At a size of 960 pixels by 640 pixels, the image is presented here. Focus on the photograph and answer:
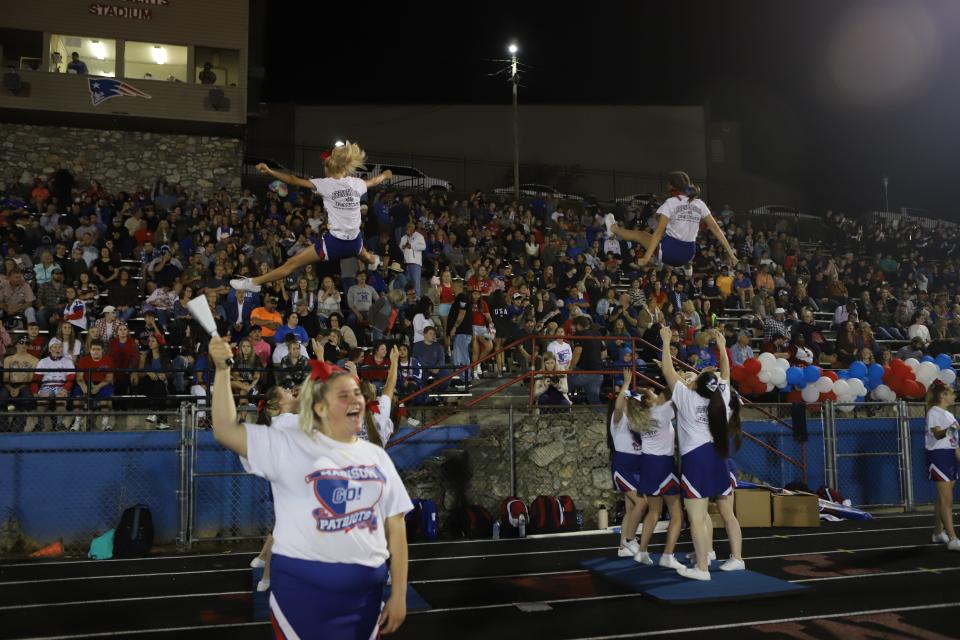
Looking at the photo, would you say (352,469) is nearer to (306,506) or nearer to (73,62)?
(306,506)

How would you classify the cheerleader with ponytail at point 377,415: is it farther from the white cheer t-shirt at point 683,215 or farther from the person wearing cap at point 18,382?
the person wearing cap at point 18,382

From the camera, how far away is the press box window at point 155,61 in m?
21.8

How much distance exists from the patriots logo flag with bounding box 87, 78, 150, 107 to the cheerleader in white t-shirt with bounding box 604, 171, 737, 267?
57.0 feet

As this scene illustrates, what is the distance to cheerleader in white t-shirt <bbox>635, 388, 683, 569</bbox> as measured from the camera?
8.77 m

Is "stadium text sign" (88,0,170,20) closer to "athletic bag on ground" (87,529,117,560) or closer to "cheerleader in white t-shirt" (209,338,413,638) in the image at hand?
"athletic bag on ground" (87,529,117,560)

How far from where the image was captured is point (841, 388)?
1445 centimetres

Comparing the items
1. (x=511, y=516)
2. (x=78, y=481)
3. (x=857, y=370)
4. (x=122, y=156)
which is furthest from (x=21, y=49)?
(x=857, y=370)

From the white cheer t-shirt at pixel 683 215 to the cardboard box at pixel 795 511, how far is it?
6.13 meters

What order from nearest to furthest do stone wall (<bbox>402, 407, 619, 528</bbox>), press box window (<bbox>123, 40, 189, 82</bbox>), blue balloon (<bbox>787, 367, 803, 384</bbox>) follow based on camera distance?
stone wall (<bbox>402, 407, 619, 528</bbox>) < blue balloon (<bbox>787, 367, 803, 384</bbox>) < press box window (<bbox>123, 40, 189, 82</bbox>)

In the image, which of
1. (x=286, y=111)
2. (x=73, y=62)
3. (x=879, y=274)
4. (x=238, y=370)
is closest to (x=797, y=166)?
(x=879, y=274)

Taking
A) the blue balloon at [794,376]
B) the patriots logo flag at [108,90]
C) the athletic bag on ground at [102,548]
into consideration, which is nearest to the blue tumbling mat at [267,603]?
the athletic bag on ground at [102,548]

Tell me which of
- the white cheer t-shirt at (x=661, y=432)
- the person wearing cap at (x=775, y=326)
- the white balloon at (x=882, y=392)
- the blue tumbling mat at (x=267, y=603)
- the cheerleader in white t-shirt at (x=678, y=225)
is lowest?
the blue tumbling mat at (x=267, y=603)

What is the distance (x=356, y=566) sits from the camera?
3424 millimetres

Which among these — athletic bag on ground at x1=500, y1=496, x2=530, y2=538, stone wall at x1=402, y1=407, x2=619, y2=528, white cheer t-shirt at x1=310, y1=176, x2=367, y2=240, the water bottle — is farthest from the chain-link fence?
the water bottle
